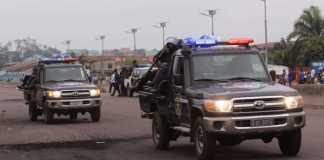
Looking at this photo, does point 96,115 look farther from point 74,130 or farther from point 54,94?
point 74,130

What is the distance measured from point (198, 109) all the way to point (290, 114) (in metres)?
1.44

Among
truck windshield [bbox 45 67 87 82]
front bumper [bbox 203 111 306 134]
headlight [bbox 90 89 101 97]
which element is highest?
truck windshield [bbox 45 67 87 82]

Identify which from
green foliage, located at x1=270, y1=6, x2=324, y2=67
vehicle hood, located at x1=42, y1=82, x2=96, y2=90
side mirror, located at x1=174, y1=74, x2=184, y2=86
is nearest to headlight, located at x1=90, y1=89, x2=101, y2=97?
vehicle hood, located at x1=42, y1=82, x2=96, y2=90

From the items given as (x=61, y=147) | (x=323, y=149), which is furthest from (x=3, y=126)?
(x=323, y=149)

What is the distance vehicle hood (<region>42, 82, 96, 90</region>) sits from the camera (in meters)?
20.5

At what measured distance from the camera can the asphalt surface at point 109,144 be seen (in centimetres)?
1218

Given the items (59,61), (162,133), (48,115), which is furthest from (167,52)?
(59,61)

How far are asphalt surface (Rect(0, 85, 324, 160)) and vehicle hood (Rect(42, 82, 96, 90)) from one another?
116 cm

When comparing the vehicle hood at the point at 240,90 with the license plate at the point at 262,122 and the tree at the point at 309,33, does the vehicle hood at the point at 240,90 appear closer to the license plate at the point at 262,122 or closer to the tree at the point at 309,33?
the license plate at the point at 262,122

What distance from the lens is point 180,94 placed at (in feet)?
38.7

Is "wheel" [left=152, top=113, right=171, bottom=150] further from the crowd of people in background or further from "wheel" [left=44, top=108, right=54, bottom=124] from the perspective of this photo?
the crowd of people in background

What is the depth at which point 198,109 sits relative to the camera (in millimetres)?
10859

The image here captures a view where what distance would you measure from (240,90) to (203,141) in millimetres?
1003

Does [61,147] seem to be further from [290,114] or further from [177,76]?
[290,114]
